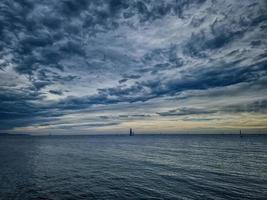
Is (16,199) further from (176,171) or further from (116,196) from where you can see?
(176,171)

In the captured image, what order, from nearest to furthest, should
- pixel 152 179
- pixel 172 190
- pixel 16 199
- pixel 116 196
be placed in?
pixel 16 199 → pixel 116 196 → pixel 172 190 → pixel 152 179

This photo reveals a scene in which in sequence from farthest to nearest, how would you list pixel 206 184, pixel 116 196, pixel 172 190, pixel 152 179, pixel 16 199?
pixel 152 179 < pixel 206 184 < pixel 172 190 < pixel 116 196 < pixel 16 199

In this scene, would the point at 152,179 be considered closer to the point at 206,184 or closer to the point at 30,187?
the point at 206,184

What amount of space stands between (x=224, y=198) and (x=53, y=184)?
23805 millimetres

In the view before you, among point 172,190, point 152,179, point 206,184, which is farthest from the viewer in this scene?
point 152,179

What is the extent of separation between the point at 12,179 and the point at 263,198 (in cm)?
3731

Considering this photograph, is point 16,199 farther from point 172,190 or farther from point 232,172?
point 232,172

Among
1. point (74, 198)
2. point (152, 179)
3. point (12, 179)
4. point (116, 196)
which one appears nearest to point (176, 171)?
point (152, 179)

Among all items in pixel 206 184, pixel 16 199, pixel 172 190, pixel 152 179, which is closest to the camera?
pixel 16 199

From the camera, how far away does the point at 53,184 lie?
89.1ft

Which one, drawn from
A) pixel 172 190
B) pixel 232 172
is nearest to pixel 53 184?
pixel 172 190

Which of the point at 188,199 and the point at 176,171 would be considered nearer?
the point at 188,199

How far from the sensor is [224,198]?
71.1 ft

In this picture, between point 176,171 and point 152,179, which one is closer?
Result: point 152,179
